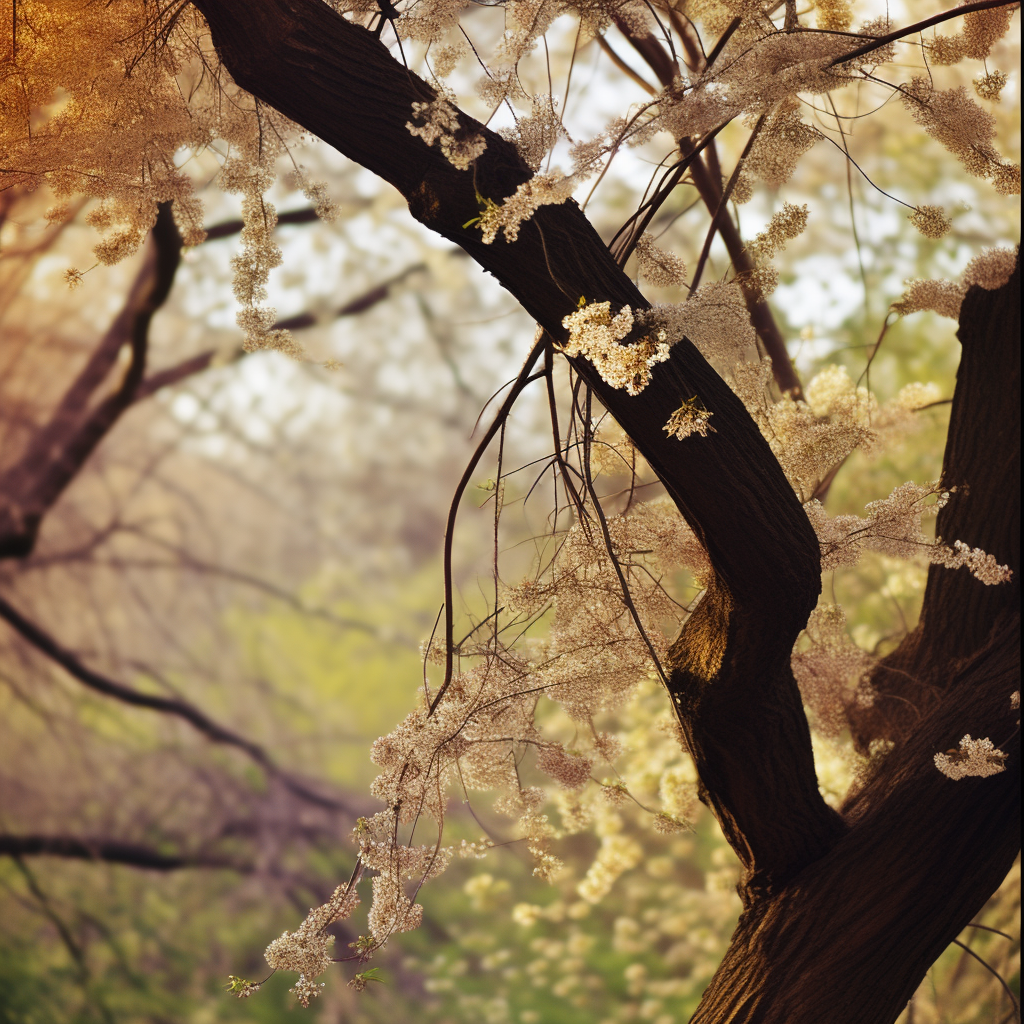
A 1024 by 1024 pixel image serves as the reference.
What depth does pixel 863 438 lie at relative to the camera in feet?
3.85

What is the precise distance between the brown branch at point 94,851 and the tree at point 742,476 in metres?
2.85

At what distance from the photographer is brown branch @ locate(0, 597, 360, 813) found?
123 inches

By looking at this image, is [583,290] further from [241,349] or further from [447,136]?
[241,349]

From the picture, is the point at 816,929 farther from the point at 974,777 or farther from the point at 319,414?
the point at 319,414

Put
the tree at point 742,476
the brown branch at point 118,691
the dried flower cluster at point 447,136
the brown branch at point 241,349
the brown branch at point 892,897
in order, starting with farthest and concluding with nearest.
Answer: the brown branch at point 118,691, the brown branch at point 241,349, the brown branch at point 892,897, the tree at point 742,476, the dried flower cluster at point 447,136

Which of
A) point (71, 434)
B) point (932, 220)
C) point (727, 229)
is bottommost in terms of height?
point (932, 220)

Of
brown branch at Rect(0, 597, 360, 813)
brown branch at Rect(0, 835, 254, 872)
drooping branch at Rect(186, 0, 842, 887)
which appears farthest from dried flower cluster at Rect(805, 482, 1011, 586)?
brown branch at Rect(0, 835, 254, 872)

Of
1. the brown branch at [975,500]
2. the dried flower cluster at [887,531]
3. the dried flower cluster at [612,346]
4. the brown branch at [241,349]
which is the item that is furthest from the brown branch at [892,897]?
the brown branch at [241,349]

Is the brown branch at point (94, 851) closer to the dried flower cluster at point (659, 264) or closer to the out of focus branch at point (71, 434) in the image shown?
the out of focus branch at point (71, 434)

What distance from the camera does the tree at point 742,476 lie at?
83cm

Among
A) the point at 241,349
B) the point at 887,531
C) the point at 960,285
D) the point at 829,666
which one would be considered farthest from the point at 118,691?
the point at 960,285

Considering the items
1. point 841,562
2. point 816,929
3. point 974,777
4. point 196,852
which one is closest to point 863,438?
point 841,562

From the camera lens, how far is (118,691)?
3.21m

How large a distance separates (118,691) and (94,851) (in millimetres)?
702
